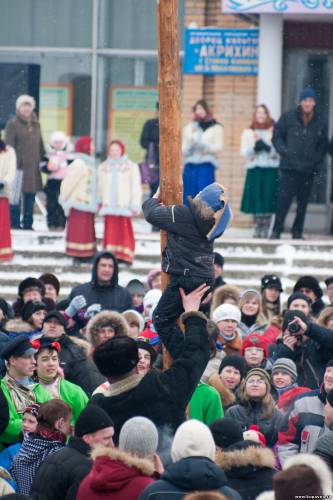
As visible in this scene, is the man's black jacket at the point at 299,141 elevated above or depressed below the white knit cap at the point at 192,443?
above

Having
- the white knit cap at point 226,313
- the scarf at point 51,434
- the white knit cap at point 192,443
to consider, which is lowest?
the scarf at point 51,434

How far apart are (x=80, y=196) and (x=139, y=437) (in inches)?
397

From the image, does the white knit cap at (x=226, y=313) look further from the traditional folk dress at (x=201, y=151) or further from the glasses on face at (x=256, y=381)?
the traditional folk dress at (x=201, y=151)

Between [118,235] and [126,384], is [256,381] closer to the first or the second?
[126,384]

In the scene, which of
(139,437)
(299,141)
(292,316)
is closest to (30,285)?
(292,316)

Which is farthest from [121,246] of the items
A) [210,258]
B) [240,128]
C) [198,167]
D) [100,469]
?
[100,469]

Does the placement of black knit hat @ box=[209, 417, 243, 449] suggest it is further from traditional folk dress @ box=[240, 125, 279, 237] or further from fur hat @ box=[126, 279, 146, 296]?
traditional folk dress @ box=[240, 125, 279, 237]

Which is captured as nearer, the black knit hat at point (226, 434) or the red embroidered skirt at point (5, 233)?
the black knit hat at point (226, 434)

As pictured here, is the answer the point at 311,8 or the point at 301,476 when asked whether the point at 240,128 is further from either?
the point at 301,476

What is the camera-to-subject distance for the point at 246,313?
12250 mm

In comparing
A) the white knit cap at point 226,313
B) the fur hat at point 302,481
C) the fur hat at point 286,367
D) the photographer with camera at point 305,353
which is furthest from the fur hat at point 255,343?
the fur hat at point 302,481

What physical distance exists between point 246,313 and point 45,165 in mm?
6324

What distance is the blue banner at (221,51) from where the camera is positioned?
1886cm

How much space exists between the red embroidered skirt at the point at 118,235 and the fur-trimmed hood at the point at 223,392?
22.7 feet
